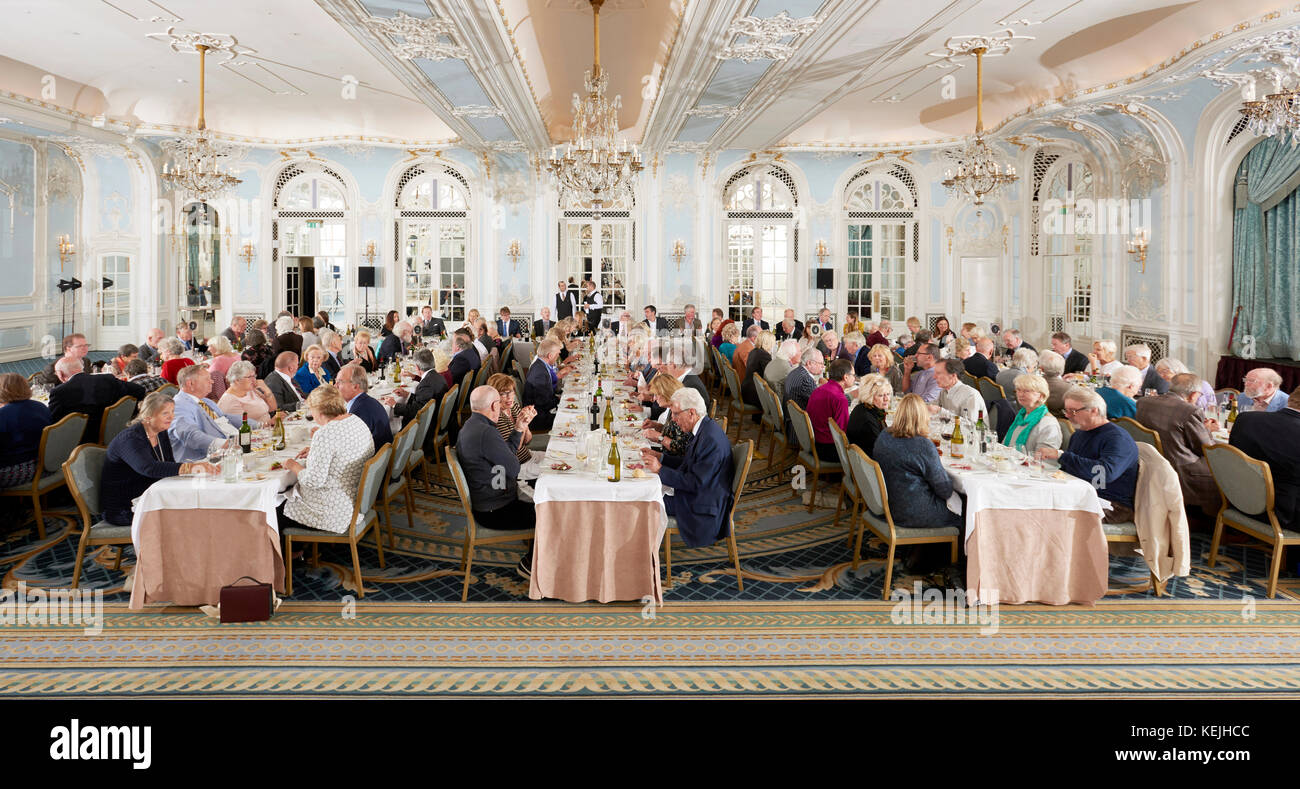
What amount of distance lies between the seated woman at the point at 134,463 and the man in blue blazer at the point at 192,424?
2.47 feet

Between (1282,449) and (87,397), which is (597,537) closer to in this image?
(1282,449)

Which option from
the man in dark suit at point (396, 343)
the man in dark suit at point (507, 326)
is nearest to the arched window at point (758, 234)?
the man in dark suit at point (507, 326)

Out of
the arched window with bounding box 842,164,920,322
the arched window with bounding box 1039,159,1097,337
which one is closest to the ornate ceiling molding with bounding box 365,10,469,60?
the arched window with bounding box 842,164,920,322

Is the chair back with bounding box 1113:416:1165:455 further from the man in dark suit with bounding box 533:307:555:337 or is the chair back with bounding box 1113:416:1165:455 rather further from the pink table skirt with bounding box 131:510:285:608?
the man in dark suit with bounding box 533:307:555:337

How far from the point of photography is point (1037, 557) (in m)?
5.12

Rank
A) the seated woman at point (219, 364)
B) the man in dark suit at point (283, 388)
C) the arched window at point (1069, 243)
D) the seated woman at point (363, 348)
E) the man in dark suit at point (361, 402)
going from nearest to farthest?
the man in dark suit at point (361, 402) → the man in dark suit at point (283, 388) → the seated woman at point (219, 364) → the seated woman at point (363, 348) → the arched window at point (1069, 243)

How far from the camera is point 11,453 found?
6.18m

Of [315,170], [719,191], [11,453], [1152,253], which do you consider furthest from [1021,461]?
[315,170]

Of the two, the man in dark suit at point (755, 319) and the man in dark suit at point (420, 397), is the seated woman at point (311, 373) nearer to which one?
the man in dark suit at point (420, 397)

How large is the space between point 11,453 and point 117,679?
2.92 m

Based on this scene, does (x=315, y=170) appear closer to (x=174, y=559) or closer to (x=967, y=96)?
(x=967, y=96)

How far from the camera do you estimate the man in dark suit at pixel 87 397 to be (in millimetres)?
6840

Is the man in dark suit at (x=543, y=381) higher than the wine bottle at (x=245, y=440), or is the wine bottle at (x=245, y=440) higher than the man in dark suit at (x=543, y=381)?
the man in dark suit at (x=543, y=381)
